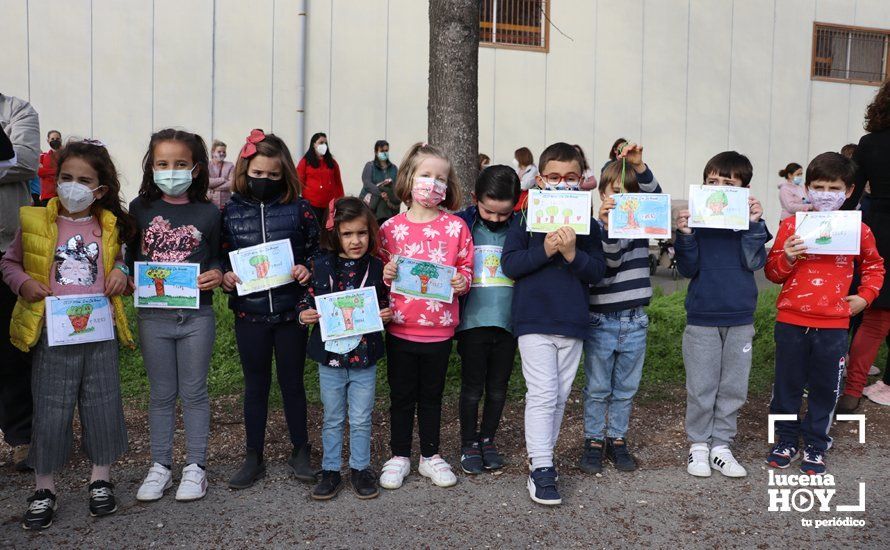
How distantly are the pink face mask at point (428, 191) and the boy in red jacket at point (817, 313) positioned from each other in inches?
76.0

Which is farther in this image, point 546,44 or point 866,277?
point 546,44

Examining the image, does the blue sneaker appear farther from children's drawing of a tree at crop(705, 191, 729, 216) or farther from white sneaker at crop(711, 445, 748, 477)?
children's drawing of a tree at crop(705, 191, 729, 216)

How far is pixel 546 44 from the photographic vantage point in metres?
14.0

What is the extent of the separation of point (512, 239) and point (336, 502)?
1604 millimetres

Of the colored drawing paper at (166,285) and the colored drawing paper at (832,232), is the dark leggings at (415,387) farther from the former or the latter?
the colored drawing paper at (832,232)

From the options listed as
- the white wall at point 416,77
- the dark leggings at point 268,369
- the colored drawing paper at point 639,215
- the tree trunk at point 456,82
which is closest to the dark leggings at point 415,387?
the dark leggings at point 268,369

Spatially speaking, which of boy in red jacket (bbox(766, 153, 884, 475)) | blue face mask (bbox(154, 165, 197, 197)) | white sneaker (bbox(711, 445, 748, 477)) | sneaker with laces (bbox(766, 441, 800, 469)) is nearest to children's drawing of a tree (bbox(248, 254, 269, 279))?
Answer: blue face mask (bbox(154, 165, 197, 197))

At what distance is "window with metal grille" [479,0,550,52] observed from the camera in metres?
13.7

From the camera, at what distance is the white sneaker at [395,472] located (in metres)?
3.96

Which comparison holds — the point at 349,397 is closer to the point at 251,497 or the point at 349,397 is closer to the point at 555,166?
the point at 251,497

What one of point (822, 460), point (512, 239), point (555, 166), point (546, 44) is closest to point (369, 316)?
point (512, 239)

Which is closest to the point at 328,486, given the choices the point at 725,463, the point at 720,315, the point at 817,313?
the point at 725,463

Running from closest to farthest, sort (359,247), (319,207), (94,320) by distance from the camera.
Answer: (94,320) < (359,247) < (319,207)

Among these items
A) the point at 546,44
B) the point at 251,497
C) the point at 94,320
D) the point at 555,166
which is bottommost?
the point at 251,497
